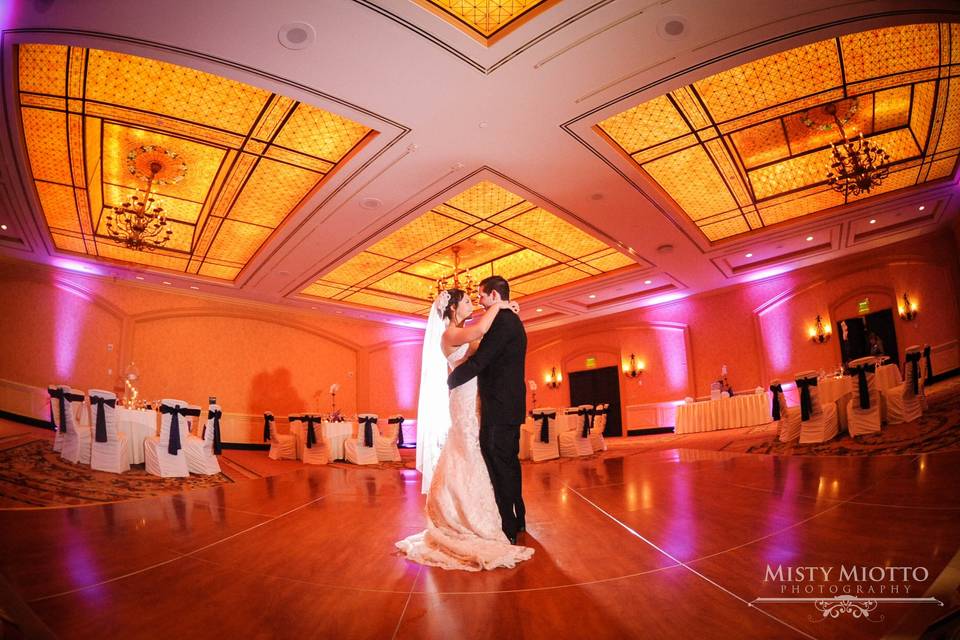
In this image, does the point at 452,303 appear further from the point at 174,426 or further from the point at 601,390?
the point at 601,390

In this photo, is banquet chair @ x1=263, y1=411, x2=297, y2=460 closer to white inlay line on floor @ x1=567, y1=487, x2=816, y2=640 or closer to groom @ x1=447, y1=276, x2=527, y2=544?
white inlay line on floor @ x1=567, y1=487, x2=816, y2=640

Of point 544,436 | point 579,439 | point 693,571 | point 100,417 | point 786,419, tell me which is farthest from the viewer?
point 579,439

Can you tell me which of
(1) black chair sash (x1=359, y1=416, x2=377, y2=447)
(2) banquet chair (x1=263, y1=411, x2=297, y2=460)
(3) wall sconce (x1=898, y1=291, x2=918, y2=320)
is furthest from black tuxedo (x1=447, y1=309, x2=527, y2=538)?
(3) wall sconce (x1=898, y1=291, x2=918, y2=320)

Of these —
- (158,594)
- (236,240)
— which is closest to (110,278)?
(236,240)

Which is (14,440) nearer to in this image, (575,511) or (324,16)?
(324,16)

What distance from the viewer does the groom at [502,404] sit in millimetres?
2594

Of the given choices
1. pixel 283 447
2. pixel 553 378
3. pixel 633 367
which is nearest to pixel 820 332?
pixel 633 367

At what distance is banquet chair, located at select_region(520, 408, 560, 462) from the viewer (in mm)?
9109

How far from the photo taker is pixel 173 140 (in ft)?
21.3

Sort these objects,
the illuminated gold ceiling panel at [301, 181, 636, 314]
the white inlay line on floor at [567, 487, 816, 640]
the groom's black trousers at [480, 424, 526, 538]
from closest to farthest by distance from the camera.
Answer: the white inlay line on floor at [567, 487, 816, 640], the groom's black trousers at [480, 424, 526, 538], the illuminated gold ceiling panel at [301, 181, 636, 314]

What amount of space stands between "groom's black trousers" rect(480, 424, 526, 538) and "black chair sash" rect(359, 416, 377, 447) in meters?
7.83

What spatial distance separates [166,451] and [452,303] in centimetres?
607

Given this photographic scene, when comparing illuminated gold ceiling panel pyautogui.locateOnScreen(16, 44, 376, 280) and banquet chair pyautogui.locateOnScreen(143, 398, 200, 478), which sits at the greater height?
illuminated gold ceiling panel pyautogui.locateOnScreen(16, 44, 376, 280)

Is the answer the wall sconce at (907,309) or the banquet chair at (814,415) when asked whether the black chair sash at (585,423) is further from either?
the wall sconce at (907,309)
